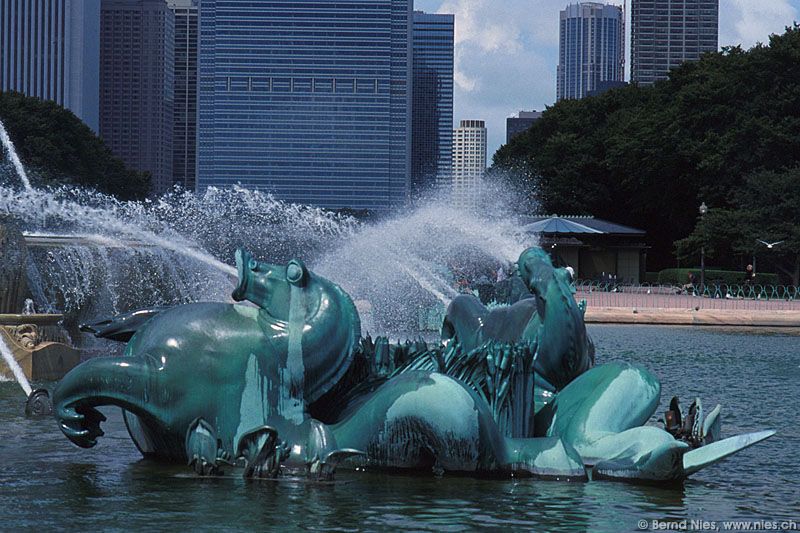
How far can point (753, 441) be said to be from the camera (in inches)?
332

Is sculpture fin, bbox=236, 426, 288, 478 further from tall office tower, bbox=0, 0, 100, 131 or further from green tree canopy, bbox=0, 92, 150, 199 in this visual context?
tall office tower, bbox=0, 0, 100, 131

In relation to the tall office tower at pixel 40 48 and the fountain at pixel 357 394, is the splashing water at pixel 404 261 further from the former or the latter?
the tall office tower at pixel 40 48

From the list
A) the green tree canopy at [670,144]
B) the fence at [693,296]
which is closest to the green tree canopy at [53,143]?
the green tree canopy at [670,144]

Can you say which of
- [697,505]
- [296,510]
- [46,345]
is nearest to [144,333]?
[296,510]

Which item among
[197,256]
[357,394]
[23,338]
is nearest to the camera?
[357,394]

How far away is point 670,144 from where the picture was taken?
206 feet

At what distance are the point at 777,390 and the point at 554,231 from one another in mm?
40550

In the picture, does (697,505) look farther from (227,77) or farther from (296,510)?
(227,77)

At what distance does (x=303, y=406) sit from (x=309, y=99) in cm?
16362

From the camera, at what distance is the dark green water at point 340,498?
24.2 ft

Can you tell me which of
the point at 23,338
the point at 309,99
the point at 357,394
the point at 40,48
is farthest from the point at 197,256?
the point at 309,99

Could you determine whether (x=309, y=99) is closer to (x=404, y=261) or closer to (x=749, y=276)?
(x=749, y=276)

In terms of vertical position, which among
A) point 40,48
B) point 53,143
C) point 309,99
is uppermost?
point 40,48

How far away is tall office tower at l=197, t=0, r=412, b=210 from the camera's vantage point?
165 metres
